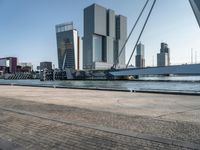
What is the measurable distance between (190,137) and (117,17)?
154751 millimetres

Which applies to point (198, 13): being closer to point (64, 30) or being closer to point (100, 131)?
point (100, 131)

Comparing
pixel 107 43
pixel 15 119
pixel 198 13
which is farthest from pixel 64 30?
pixel 15 119

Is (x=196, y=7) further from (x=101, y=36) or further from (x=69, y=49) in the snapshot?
(x=69, y=49)

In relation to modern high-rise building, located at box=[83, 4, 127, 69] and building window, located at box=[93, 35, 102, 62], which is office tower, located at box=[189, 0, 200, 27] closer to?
modern high-rise building, located at box=[83, 4, 127, 69]

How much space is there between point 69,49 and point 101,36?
60.2 feet

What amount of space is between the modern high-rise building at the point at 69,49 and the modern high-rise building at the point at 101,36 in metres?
5.19

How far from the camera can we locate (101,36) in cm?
14525

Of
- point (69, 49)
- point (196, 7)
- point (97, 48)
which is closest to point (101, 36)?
point (97, 48)

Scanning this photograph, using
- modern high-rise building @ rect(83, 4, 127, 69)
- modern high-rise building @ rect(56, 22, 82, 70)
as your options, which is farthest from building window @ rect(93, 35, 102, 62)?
modern high-rise building @ rect(56, 22, 82, 70)

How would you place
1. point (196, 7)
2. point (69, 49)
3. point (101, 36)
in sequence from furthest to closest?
point (69, 49) → point (101, 36) → point (196, 7)

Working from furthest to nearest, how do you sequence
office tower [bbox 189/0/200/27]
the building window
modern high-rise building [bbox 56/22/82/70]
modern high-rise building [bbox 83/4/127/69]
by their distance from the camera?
modern high-rise building [bbox 56/22/82/70]
the building window
modern high-rise building [bbox 83/4/127/69]
office tower [bbox 189/0/200/27]

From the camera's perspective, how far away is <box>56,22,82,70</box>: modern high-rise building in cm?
14912

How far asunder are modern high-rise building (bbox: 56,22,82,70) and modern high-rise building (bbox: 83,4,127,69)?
5191 mm

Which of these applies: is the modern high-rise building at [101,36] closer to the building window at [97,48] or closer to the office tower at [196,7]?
the building window at [97,48]
